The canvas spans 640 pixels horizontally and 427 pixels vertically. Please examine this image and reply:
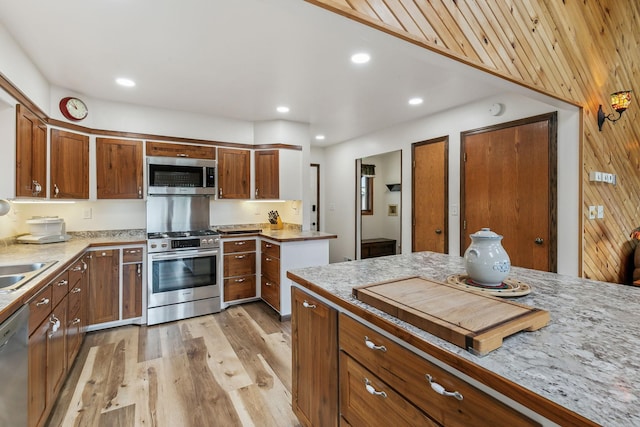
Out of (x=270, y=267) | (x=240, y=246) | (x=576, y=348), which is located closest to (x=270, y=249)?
(x=270, y=267)

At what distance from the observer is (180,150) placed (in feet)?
12.2

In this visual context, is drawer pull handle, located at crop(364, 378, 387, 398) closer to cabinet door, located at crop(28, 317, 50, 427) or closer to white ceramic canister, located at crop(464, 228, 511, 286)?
white ceramic canister, located at crop(464, 228, 511, 286)

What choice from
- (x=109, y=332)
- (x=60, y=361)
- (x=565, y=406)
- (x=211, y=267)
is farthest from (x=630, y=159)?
(x=109, y=332)

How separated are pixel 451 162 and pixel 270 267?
2561 millimetres

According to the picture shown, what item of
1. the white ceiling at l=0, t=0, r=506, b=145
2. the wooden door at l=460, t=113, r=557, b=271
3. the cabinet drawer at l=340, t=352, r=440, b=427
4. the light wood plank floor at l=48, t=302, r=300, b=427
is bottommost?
the light wood plank floor at l=48, t=302, r=300, b=427

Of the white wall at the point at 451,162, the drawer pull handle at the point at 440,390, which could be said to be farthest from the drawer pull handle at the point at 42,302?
the white wall at the point at 451,162

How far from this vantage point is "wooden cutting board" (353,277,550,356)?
84cm

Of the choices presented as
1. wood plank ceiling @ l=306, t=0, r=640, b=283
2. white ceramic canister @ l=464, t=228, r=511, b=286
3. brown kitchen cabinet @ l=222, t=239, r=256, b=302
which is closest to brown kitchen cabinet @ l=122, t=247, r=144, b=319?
brown kitchen cabinet @ l=222, t=239, r=256, b=302

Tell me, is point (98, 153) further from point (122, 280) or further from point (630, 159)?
point (630, 159)

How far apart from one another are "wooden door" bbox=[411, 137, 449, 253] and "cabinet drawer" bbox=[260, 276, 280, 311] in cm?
199

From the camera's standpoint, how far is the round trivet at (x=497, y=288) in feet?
4.05

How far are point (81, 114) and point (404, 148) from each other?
3.89 m

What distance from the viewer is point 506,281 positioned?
145cm

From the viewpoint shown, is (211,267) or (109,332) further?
(211,267)
